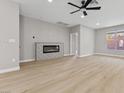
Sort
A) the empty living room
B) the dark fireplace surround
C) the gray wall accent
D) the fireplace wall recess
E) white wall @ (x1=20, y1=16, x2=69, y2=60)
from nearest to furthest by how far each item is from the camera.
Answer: the empty living room
white wall @ (x1=20, y1=16, x2=69, y2=60)
the fireplace wall recess
the dark fireplace surround
the gray wall accent

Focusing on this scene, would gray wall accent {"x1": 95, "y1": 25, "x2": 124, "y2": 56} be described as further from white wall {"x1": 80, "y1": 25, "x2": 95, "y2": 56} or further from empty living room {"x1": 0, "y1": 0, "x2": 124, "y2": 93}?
white wall {"x1": 80, "y1": 25, "x2": 95, "y2": 56}

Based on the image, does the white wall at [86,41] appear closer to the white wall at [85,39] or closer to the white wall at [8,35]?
the white wall at [85,39]

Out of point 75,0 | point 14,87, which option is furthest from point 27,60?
point 75,0

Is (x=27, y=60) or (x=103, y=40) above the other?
(x=103, y=40)

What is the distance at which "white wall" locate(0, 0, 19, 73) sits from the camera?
10.5 ft

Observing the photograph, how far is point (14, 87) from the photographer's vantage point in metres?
2.15

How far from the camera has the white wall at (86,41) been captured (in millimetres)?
7277


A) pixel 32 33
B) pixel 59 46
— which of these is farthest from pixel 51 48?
pixel 32 33

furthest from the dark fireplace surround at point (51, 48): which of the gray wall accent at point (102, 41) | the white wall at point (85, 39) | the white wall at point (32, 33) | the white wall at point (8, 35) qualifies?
the gray wall accent at point (102, 41)

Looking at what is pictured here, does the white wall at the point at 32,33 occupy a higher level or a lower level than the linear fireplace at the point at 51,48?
higher

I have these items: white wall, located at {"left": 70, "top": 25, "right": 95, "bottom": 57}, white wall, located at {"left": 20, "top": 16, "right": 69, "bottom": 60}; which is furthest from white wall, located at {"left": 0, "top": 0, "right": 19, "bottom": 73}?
white wall, located at {"left": 70, "top": 25, "right": 95, "bottom": 57}

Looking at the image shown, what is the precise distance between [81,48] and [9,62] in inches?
210

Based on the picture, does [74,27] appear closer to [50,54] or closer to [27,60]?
[50,54]

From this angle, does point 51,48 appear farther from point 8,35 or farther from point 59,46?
point 8,35
